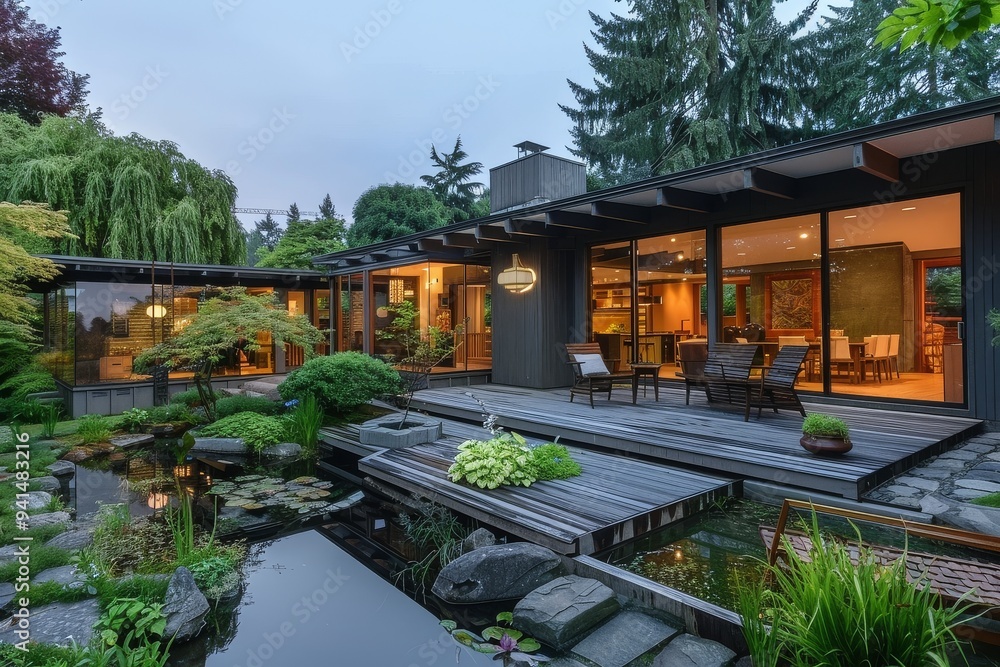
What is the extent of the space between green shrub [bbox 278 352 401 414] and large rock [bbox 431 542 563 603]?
15.9 ft

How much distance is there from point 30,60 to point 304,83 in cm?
689

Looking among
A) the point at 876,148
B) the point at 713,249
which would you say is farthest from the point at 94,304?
the point at 876,148

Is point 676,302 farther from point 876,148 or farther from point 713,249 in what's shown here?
point 876,148

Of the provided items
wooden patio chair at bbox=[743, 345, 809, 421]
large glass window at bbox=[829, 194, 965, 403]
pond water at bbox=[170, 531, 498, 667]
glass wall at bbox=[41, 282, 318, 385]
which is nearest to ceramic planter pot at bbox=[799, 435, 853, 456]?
wooden patio chair at bbox=[743, 345, 809, 421]

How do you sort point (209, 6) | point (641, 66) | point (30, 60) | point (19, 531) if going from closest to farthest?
point (19, 531)
point (209, 6)
point (30, 60)
point (641, 66)

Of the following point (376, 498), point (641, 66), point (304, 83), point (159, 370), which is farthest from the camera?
point (641, 66)

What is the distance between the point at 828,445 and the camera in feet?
13.9

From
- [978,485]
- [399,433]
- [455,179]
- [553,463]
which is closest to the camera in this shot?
[978,485]

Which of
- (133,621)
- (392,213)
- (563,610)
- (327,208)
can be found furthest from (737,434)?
(327,208)

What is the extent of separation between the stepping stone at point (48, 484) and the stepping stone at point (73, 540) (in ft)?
5.46

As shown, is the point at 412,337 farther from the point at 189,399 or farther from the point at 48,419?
the point at 48,419

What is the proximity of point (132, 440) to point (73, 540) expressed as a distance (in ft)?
13.1

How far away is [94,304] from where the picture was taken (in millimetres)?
9945

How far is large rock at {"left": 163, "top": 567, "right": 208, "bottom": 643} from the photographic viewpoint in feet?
9.42
